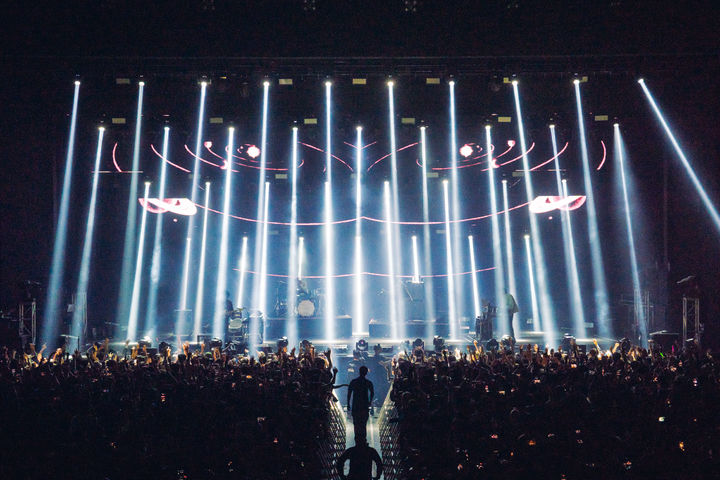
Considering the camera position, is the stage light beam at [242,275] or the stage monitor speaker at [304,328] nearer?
the stage monitor speaker at [304,328]

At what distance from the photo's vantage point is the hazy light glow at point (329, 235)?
15.8 m

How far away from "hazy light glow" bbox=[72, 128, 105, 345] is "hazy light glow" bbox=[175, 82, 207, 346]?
294cm

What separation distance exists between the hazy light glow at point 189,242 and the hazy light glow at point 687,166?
434 inches

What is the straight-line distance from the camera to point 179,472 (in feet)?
18.4

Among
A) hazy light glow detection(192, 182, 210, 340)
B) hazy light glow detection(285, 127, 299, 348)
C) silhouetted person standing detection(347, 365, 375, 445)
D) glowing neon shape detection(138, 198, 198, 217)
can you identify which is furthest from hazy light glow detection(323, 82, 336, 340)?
silhouetted person standing detection(347, 365, 375, 445)

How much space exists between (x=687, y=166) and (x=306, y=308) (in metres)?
13.2

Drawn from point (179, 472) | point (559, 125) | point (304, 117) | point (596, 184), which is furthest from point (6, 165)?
point (596, 184)

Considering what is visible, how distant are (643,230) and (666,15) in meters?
7.59

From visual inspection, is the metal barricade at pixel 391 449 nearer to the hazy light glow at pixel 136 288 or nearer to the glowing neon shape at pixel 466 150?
the glowing neon shape at pixel 466 150

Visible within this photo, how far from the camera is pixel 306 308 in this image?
73.2ft

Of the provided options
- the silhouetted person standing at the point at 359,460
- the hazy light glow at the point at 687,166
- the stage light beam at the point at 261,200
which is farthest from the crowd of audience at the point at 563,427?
the stage light beam at the point at 261,200

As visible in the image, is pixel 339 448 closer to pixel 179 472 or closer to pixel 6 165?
pixel 179 472

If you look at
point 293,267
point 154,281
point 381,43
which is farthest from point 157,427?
point 293,267

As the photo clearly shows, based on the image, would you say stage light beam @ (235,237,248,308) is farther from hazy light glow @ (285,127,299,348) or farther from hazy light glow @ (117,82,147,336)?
hazy light glow @ (117,82,147,336)
